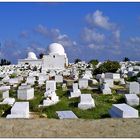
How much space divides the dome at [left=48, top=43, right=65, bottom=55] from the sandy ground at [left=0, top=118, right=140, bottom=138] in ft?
180

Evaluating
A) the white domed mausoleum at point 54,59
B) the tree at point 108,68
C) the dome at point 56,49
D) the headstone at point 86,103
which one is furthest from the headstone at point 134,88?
the dome at point 56,49

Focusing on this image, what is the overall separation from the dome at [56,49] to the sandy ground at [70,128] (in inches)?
2158

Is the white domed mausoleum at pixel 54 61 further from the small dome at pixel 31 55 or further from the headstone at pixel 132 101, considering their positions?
the headstone at pixel 132 101

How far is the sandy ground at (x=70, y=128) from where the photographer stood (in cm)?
700

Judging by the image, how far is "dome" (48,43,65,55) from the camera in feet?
208

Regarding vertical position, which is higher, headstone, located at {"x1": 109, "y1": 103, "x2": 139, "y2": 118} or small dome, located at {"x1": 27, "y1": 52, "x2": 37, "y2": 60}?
small dome, located at {"x1": 27, "y1": 52, "x2": 37, "y2": 60}

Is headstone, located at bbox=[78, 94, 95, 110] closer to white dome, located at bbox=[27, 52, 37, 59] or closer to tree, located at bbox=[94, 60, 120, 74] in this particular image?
tree, located at bbox=[94, 60, 120, 74]

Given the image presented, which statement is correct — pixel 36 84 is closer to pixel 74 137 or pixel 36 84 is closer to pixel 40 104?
pixel 40 104

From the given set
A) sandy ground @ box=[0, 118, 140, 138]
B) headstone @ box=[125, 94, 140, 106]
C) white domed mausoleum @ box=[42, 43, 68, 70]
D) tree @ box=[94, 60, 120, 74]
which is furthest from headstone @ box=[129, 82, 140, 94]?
white domed mausoleum @ box=[42, 43, 68, 70]

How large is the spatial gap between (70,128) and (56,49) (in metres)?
56.6

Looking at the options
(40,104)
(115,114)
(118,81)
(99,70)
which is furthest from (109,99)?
(99,70)

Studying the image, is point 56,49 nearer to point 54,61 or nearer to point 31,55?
point 54,61

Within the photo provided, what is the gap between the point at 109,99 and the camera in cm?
1772

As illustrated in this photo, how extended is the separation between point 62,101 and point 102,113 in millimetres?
3942
